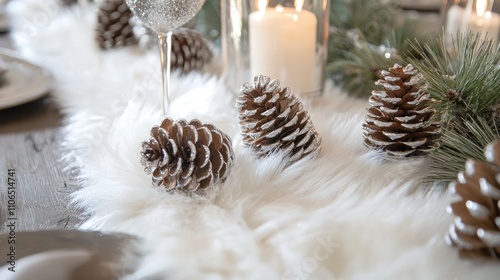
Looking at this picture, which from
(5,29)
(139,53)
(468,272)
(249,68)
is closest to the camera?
(468,272)

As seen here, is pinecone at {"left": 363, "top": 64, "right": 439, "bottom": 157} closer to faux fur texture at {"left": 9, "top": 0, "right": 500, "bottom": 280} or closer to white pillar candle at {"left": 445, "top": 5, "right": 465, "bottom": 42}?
faux fur texture at {"left": 9, "top": 0, "right": 500, "bottom": 280}

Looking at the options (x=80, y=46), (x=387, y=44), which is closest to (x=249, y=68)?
(x=387, y=44)

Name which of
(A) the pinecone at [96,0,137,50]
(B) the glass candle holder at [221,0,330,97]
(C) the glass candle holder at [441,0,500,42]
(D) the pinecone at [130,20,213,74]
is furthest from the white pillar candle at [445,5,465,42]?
(A) the pinecone at [96,0,137,50]

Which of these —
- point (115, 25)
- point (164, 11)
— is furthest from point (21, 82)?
point (164, 11)

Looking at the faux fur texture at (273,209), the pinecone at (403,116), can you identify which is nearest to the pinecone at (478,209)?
the faux fur texture at (273,209)

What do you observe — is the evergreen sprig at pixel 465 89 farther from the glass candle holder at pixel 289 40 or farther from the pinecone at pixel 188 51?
the pinecone at pixel 188 51

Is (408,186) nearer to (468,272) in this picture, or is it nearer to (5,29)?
(468,272)
